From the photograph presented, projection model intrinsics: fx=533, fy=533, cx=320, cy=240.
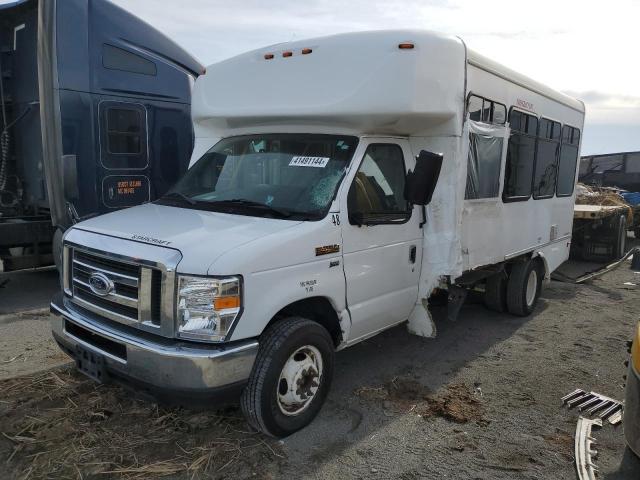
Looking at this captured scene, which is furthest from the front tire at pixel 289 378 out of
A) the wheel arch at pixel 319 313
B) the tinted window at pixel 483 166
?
the tinted window at pixel 483 166

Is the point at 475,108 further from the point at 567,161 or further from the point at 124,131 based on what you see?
the point at 124,131

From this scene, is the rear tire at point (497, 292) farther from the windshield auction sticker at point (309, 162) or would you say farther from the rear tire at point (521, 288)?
the windshield auction sticker at point (309, 162)

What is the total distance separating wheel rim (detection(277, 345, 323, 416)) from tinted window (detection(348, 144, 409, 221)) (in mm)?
1110

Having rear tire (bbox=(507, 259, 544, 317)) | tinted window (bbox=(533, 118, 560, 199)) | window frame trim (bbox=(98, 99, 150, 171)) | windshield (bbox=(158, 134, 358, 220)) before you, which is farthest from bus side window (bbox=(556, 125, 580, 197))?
window frame trim (bbox=(98, 99, 150, 171))

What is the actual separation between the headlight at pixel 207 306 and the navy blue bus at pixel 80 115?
12.2ft

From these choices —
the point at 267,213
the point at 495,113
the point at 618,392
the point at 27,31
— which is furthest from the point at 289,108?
the point at 27,31

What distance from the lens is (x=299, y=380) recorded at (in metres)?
3.76

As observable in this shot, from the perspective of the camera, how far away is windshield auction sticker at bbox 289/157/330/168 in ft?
13.8

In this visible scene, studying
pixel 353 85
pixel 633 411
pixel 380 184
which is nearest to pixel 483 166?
pixel 380 184

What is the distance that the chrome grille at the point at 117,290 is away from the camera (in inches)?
130

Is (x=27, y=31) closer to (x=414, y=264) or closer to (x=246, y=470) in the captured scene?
(x=414, y=264)

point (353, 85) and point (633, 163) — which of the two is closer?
point (353, 85)

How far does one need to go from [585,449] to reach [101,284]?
3563mm

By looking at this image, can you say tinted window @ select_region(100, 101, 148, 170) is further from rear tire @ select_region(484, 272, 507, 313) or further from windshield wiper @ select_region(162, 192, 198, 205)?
rear tire @ select_region(484, 272, 507, 313)
